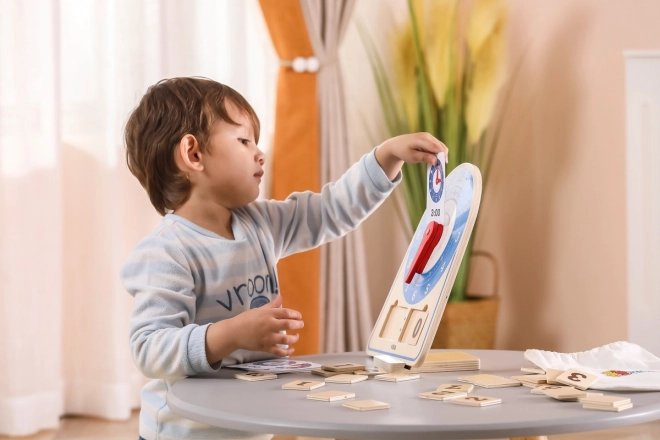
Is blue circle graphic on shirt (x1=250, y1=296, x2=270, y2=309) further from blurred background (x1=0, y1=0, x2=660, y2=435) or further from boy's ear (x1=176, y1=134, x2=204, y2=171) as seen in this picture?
blurred background (x1=0, y1=0, x2=660, y2=435)

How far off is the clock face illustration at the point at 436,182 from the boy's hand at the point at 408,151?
0.02 meters

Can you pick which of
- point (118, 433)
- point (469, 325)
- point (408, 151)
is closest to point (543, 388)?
point (408, 151)

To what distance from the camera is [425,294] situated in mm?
898

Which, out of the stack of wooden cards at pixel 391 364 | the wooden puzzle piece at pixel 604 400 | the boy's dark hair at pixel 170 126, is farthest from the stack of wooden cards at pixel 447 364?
the boy's dark hair at pixel 170 126

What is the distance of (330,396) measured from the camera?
727 millimetres

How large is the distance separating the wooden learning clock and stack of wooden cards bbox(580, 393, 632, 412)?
20 cm

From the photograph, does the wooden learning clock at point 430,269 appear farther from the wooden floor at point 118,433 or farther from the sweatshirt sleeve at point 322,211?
the wooden floor at point 118,433

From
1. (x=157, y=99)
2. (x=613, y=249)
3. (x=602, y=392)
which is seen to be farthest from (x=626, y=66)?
(x=602, y=392)

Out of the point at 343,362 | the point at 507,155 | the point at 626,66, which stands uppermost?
the point at 626,66

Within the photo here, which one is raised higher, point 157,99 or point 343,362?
point 157,99

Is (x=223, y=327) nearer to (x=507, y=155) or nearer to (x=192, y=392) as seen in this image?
(x=192, y=392)

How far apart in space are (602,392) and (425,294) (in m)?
0.22

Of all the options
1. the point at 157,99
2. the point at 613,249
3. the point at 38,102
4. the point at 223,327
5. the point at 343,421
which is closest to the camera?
the point at 343,421

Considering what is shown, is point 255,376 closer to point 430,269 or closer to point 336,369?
point 336,369
